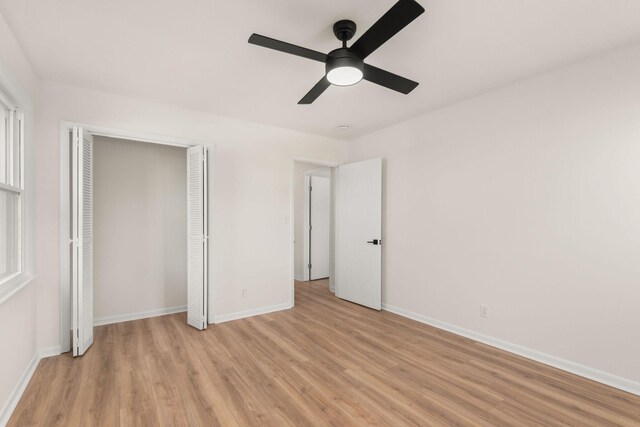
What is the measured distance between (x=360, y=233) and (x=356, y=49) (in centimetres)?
292

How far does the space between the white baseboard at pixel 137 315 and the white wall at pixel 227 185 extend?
779 millimetres

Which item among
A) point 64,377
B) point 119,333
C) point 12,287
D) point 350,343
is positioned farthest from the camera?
point 119,333

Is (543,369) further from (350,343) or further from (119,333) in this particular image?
(119,333)

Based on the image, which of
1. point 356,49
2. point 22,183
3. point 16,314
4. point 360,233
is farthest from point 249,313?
point 356,49

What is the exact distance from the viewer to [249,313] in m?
3.99

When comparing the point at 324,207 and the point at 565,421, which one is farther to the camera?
the point at 324,207

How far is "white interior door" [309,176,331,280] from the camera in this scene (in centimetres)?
611

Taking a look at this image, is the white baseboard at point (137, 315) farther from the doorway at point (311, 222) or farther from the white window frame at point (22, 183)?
the doorway at point (311, 222)

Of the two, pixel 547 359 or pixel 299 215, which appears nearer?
pixel 547 359

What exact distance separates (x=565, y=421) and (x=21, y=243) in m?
4.13

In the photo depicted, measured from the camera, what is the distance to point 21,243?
249 centimetres

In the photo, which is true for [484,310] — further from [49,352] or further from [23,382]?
[49,352]

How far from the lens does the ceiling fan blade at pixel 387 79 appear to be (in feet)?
6.97

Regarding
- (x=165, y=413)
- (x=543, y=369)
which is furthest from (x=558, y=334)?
(x=165, y=413)
